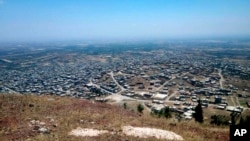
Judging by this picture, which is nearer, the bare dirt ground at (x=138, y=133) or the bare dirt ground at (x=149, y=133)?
the bare dirt ground at (x=138, y=133)

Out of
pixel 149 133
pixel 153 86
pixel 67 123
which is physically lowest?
pixel 153 86

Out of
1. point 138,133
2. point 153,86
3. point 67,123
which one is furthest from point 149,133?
point 153,86

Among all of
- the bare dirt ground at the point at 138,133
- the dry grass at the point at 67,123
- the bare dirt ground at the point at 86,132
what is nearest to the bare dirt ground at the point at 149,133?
the bare dirt ground at the point at 138,133

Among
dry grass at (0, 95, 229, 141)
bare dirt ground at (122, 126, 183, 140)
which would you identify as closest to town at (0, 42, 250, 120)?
dry grass at (0, 95, 229, 141)

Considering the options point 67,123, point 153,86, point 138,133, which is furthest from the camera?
point 153,86

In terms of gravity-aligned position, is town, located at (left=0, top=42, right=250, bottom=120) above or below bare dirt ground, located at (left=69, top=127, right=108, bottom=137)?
below

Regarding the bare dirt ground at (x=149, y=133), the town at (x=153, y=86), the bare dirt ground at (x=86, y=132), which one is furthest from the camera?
the town at (x=153, y=86)

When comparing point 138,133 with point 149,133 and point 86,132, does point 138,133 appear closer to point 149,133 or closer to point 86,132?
point 149,133

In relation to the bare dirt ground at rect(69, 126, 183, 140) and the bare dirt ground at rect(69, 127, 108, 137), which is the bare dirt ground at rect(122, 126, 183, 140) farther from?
the bare dirt ground at rect(69, 127, 108, 137)

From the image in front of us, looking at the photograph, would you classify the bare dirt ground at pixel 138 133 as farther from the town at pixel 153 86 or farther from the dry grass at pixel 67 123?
the town at pixel 153 86

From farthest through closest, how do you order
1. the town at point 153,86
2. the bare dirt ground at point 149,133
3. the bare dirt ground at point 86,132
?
1. the town at point 153,86
2. the bare dirt ground at point 149,133
3. the bare dirt ground at point 86,132

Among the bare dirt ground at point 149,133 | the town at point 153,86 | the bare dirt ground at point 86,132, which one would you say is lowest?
the town at point 153,86
